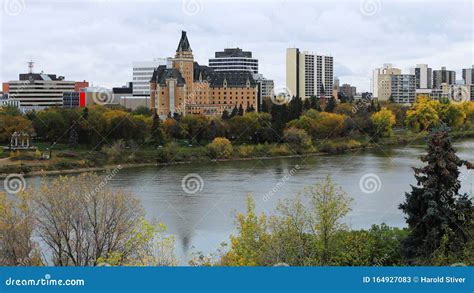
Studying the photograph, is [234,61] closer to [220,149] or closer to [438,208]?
[220,149]

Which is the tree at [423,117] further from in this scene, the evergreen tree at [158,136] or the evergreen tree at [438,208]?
the evergreen tree at [438,208]

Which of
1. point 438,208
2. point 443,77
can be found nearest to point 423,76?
point 443,77

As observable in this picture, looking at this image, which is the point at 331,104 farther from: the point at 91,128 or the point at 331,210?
the point at 331,210

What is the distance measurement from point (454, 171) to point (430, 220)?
0.30 metres

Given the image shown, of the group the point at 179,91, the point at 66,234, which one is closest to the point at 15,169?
the point at 66,234

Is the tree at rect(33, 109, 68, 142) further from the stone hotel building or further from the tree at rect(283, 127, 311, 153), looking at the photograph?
the stone hotel building

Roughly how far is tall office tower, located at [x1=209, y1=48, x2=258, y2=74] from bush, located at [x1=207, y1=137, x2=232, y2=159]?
1307cm

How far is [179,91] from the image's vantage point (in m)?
19.3

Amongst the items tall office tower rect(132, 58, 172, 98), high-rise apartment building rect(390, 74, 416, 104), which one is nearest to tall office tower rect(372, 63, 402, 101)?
high-rise apartment building rect(390, 74, 416, 104)

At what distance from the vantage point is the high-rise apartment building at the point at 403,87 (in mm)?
31281

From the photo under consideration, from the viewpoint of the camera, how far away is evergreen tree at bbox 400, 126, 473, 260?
3.86 m

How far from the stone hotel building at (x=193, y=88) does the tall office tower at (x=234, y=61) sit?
4353 mm

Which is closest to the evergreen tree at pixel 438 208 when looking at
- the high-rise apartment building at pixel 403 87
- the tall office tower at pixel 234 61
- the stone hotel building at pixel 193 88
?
the stone hotel building at pixel 193 88

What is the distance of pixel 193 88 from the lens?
2027 centimetres
